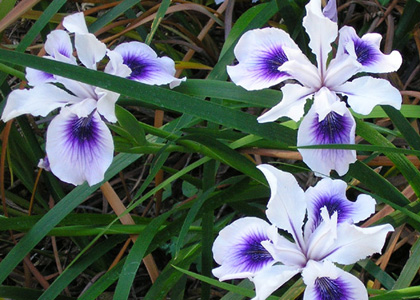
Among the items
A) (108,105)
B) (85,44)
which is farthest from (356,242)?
(85,44)

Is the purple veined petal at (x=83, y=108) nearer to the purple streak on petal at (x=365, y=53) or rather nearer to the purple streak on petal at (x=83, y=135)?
the purple streak on petal at (x=83, y=135)

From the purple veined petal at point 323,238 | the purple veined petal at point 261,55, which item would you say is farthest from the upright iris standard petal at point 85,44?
the purple veined petal at point 323,238

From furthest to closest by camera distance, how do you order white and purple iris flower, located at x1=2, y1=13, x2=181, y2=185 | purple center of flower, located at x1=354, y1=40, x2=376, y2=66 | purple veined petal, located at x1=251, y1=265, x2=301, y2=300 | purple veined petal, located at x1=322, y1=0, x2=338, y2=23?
1. purple veined petal, located at x1=322, y1=0, x2=338, y2=23
2. purple center of flower, located at x1=354, y1=40, x2=376, y2=66
3. white and purple iris flower, located at x1=2, y1=13, x2=181, y2=185
4. purple veined petal, located at x1=251, y1=265, x2=301, y2=300

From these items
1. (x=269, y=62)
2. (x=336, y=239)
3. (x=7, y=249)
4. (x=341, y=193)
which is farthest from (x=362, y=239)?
(x=7, y=249)


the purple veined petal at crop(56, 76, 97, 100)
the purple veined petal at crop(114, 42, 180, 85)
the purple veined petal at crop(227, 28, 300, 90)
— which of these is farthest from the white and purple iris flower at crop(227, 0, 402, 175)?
the purple veined petal at crop(56, 76, 97, 100)

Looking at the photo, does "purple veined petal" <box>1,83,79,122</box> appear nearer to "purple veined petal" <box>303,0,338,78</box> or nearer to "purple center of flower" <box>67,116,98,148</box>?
"purple center of flower" <box>67,116,98,148</box>

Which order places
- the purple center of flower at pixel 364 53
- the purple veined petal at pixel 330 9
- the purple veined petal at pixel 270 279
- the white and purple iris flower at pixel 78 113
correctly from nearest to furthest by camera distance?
the purple veined petal at pixel 270 279 → the white and purple iris flower at pixel 78 113 → the purple center of flower at pixel 364 53 → the purple veined petal at pixel 330 9
